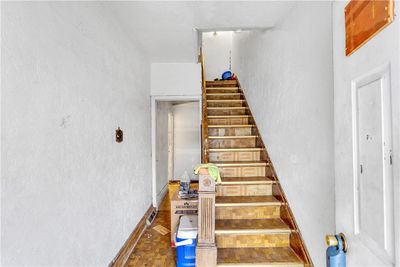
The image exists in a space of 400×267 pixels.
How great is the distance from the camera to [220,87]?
5086mm

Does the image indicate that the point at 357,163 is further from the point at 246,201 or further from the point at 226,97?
the point at 226,97

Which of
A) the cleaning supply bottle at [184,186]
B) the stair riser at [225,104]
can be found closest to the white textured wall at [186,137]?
the stair riser at [225,104]

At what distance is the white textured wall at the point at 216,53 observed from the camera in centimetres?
620

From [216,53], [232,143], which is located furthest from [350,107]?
[216,53]

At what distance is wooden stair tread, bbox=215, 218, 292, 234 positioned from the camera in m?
2.24

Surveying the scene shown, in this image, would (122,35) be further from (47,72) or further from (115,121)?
(47,72)

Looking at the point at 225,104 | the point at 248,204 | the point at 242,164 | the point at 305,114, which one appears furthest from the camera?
the point at 225,104

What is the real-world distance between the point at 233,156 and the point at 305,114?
5.23ft

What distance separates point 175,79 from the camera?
3.88m

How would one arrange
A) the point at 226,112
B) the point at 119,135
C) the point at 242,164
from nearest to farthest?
the point at 119,135 < the point at 242,164 < the point at 226,112

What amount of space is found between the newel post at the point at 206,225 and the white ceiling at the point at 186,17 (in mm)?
1486

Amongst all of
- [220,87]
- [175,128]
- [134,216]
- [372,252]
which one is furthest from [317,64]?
[175,128]

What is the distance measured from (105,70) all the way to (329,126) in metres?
1.79

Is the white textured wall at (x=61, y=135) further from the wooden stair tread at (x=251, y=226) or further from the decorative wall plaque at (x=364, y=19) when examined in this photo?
the decorative wall plaque at (x=364, y=19)
